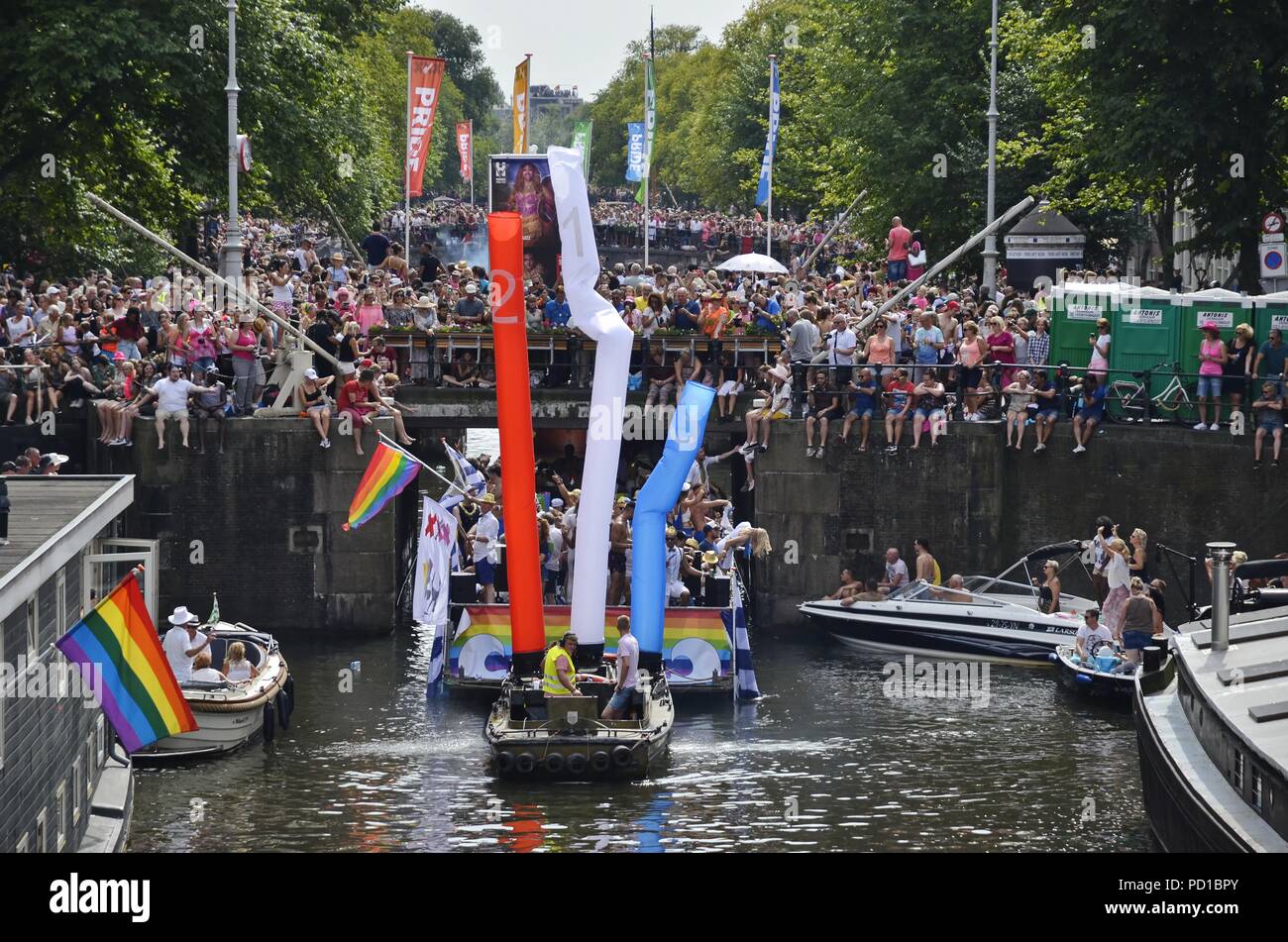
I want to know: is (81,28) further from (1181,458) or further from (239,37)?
(1181,458)

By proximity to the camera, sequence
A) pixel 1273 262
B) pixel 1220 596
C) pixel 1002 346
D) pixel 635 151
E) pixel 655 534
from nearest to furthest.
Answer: pixel 1220 596
pixel 655 534
pixel 1002 346
pixel 1273 262
pixel 635 151

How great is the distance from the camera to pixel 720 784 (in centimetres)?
2459

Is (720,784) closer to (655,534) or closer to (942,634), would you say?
(655,534)

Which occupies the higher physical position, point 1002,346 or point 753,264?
point 753,264

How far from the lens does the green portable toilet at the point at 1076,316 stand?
3316 centimetres

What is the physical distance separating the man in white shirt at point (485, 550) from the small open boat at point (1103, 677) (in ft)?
27.0

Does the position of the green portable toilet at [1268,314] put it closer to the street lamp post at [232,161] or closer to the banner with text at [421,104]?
the street lamp post at [232,161]

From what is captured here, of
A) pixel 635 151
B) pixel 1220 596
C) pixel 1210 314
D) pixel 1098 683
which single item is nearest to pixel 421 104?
pixel 635 151

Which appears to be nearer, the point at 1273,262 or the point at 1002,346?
the point at 1002,346

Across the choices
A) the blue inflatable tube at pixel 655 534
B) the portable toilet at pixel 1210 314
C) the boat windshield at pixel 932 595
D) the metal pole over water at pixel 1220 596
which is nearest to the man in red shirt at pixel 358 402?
the blue inflatable tube at pixel 655 534

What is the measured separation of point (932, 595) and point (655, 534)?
6.60m

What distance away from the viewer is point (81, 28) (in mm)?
39688

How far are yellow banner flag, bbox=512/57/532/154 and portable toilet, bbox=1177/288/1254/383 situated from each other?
30.3 m
